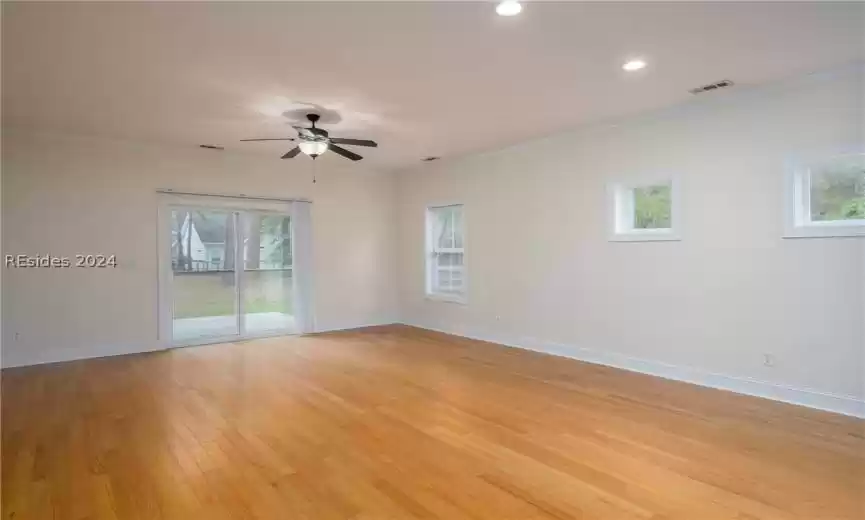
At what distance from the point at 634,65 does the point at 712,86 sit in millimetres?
957

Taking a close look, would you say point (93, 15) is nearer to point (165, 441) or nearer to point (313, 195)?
point (165, 441)

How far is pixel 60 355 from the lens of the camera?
18.2ft

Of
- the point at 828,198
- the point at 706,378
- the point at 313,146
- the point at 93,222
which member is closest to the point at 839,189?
the point at 828,198

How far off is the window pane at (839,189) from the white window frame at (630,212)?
106 centimetres

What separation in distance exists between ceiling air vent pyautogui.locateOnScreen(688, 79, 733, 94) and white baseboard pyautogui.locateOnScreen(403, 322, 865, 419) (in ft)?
8.25

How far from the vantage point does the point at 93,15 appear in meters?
2.72

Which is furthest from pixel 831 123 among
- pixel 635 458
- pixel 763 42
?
pixel 635 458

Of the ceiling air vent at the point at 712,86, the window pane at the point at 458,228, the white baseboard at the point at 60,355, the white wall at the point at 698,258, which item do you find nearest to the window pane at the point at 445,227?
the window pane at the point at 458,228

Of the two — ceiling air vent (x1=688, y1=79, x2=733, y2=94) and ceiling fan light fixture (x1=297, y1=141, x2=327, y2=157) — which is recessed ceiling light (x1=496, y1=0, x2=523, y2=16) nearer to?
ceiling air vent (x1=688, y1=79, x2=733, y2=94)

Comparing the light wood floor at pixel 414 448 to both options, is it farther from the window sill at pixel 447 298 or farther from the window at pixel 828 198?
the window sill at pixel 447 298

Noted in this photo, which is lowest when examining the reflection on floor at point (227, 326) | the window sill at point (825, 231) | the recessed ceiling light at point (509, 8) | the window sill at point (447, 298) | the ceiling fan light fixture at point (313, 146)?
the reflection on floor at point (227, 326)

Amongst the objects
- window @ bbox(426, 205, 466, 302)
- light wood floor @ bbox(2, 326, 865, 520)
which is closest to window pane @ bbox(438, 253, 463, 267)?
window @ bbox(426, 205, 466, 302)

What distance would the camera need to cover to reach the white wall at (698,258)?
373 cm

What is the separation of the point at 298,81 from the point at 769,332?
440cm
